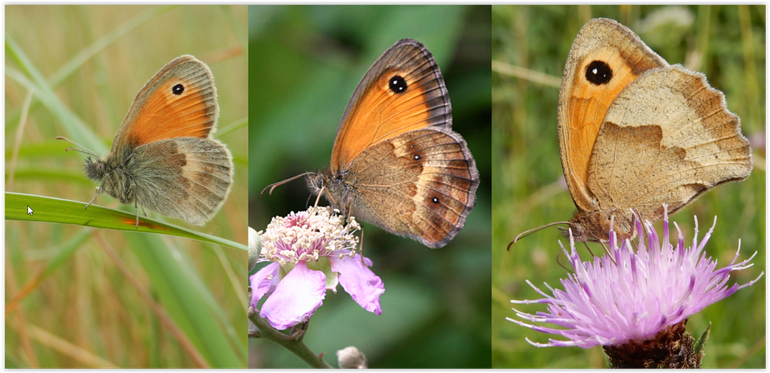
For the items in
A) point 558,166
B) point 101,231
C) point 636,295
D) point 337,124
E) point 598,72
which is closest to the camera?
point 636,295

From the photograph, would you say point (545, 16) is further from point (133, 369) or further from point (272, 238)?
point (133, 369)

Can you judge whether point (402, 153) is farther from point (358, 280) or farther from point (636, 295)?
point (636, 295)

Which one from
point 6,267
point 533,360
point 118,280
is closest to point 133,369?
point 118,280

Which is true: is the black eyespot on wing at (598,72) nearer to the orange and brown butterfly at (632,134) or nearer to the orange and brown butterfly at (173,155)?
the orange and brown butterfly at (632,134)

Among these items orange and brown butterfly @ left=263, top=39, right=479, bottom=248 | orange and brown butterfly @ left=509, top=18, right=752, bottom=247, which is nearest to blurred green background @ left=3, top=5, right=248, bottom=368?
orange and brown butterfly @ left=263, top=39, right=479, bottom=248

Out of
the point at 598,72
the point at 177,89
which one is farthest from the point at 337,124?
the point at 598,72

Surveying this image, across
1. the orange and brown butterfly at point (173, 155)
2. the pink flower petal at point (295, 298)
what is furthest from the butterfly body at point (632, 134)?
the orange and brown butterfly at point (173, 155)
